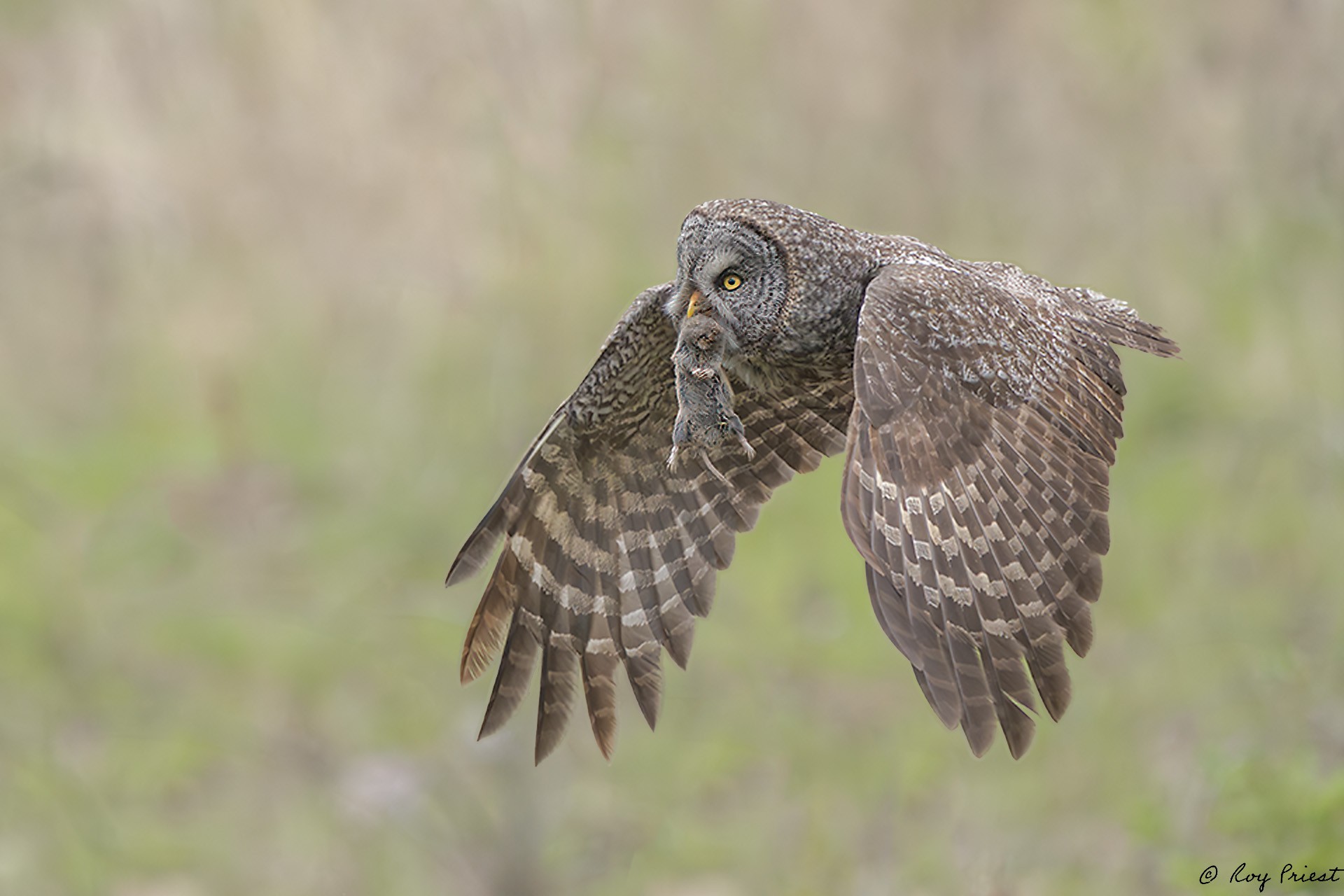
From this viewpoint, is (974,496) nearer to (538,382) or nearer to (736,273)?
(736,273)

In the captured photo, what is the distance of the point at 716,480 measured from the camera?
4.86 metres

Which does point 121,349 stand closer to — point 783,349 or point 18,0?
point 18,0

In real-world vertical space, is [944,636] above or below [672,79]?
below

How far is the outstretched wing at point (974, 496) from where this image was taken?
3334mm

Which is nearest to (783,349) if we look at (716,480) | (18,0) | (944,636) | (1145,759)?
(716,480)

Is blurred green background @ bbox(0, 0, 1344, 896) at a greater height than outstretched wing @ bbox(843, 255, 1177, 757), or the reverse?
blurred green background @ bbox(0, 0, 1344, 896)

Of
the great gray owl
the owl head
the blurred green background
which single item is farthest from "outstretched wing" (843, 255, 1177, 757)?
the blurred green background

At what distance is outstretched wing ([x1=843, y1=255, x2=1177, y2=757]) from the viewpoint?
3.33 m

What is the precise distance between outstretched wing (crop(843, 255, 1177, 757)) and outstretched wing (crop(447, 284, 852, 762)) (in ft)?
2.94

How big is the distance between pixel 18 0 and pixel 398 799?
582cm
